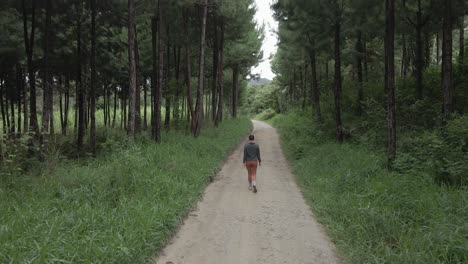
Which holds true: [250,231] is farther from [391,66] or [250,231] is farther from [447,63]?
[447,63]

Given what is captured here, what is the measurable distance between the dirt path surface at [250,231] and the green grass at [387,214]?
0.44 m

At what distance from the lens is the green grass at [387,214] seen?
19.3 feet

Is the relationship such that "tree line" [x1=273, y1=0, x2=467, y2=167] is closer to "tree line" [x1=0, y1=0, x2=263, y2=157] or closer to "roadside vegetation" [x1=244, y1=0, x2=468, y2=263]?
"roadside vegetation" [x1=244, y1=0, x2=468, y2=263]

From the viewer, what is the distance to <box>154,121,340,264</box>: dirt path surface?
6.46 metres

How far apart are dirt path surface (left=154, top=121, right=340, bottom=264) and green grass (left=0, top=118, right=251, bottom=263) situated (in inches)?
16.1

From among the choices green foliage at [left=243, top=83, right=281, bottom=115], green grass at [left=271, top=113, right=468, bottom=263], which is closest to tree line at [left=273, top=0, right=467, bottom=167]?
green grass at [left=271, top=113, right=468, bottom=263]

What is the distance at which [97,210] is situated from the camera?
715 cm

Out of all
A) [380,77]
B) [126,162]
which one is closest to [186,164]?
[126,162]

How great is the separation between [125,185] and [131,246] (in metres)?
3.14

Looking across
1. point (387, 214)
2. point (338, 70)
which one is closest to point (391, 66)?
point (387, 214)

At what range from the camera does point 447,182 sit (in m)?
8.85

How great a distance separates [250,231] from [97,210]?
3015 mm

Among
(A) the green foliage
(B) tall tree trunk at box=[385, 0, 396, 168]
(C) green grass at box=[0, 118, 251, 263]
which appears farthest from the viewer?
(A) the green foliage

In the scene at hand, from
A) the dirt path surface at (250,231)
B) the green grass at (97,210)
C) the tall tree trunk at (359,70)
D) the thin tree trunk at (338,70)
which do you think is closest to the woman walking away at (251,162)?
the dirt path surface at (250,231)
